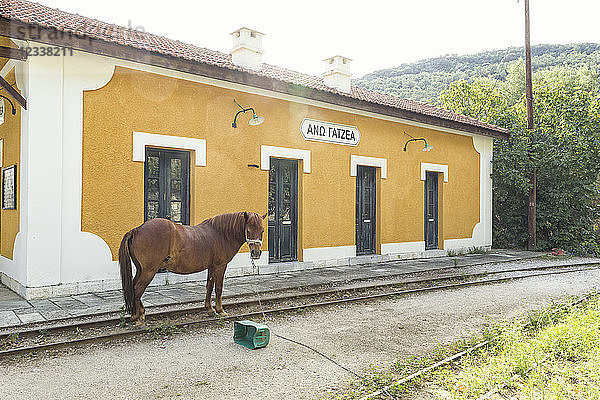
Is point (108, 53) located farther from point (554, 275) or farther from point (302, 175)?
point (554, 275)

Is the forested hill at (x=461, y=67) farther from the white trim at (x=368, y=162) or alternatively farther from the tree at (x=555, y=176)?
the white trim at (x=368, y=162)

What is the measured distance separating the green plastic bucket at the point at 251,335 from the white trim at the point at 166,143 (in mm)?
4145

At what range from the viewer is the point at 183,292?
779 centimetres

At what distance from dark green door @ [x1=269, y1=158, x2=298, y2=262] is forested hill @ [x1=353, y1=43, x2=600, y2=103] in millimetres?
32154

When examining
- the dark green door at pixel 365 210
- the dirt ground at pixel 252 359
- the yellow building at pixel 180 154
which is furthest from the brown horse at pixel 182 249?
the dark green door at pixel 365 210

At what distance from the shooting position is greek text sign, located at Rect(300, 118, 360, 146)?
10.8 meters

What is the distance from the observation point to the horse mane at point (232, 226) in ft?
21.3

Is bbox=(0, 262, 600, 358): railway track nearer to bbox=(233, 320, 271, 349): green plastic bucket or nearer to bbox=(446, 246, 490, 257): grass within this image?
bbox=(233, 320, 271, 349): green plastic bucket

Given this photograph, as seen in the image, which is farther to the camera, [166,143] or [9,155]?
[166,143]

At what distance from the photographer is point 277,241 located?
34.4 feet

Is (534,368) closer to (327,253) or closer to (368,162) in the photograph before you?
(327,253)

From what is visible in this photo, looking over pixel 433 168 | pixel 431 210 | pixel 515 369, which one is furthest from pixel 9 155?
pixel 431 210

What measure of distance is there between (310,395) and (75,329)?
3295 millimetres

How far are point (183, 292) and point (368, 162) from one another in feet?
20.2
